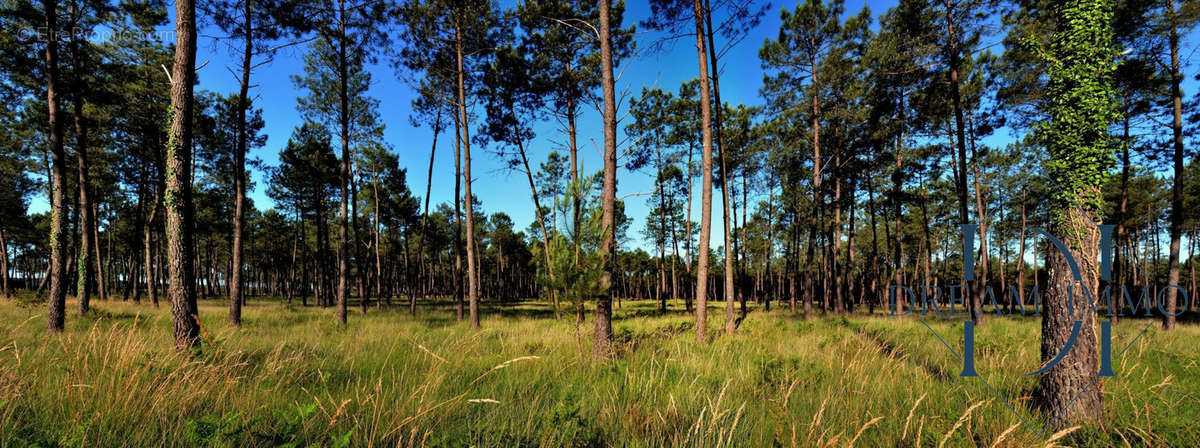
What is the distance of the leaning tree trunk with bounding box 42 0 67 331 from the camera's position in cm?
700

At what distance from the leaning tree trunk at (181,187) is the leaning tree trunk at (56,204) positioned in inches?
223

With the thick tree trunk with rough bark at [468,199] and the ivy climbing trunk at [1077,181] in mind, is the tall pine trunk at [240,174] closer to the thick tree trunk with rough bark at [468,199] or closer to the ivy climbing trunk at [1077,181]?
the thick tree trunk with rough bark at [468,199]

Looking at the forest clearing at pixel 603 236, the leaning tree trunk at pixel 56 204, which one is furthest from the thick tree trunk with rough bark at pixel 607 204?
the leaning tree trunk at pixel 56 204

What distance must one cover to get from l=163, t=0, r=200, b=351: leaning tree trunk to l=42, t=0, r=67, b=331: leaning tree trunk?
5.67m

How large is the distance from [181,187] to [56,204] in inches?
258

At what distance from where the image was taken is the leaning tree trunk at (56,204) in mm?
6996

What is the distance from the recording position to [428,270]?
5388 cm

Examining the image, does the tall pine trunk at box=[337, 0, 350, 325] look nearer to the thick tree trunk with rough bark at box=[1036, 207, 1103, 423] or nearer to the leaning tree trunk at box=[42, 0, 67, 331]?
the leaning tree trunk at box=[42, 0, 67, 331]

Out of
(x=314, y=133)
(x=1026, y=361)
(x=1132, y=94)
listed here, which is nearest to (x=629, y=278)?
(x=314, y=133)

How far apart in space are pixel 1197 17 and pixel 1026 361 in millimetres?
12584

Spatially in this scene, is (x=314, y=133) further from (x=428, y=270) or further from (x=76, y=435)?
(x=428, y=270)

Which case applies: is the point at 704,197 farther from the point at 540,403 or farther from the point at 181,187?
the point at 181,187

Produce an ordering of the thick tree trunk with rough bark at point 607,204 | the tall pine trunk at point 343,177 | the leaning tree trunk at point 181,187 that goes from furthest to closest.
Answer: the tall pine trunk at point 343,177, the thick tree trunk with rough bark at point 607,204, the leaning tree trunk at point 181,187

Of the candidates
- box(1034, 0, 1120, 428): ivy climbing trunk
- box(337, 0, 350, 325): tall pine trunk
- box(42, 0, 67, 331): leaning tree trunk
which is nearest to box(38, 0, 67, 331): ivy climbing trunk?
box(42, 0, 67, 331): leaning tree trunk
